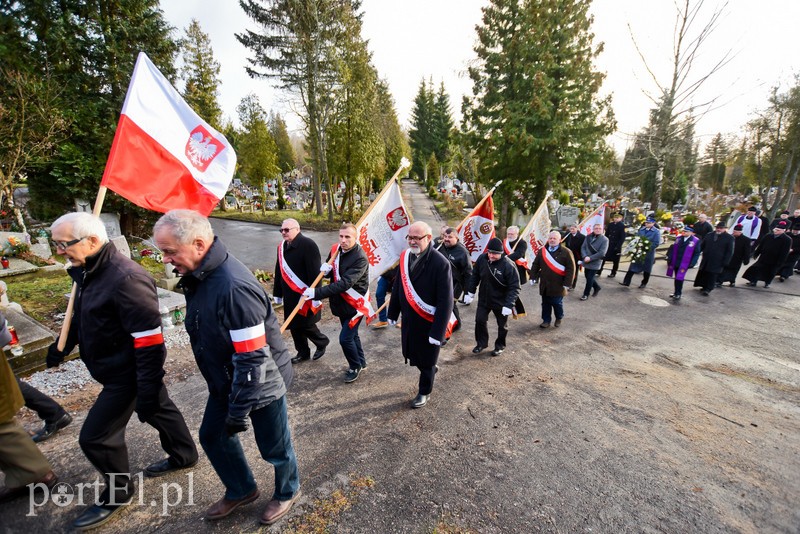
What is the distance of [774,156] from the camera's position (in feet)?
60.5

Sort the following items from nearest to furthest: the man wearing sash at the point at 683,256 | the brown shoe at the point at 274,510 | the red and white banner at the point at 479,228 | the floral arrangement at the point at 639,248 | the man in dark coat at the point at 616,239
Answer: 1. the brown shoe at the point at 274,510
2. the red and white banner at the point at 479,228
3. the man wearing sash at the point at 683,256
4. the floral arrangement at the point at 639,248
5. the man in dark coat at the point at 616,239

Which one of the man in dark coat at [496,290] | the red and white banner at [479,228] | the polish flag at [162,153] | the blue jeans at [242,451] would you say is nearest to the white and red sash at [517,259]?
the red and white banner at [479,228]

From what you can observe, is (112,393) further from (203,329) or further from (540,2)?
(540,2)

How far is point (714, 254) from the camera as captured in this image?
845 centimetres

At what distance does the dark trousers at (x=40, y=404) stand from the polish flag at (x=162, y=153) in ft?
Result: 6.91

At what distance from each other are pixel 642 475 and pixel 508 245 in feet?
18.3

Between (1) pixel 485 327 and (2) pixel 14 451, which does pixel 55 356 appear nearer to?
(2) pixel 14 451

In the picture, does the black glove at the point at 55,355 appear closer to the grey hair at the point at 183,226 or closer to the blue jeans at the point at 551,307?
the grey hair at the point at 183,226

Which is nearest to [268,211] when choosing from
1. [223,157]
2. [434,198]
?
[434,198]

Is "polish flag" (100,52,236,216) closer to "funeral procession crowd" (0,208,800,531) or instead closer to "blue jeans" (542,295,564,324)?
"funeral procession crowd" (0,208,800,531)

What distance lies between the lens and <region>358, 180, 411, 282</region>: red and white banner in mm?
5374

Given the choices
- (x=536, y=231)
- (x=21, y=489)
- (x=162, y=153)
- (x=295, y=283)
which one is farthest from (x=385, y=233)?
(x=536, y=231)

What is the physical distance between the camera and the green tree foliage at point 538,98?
14.9 metres

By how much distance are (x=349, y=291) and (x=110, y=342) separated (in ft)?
8.66
